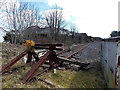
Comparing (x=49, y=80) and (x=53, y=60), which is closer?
(x=49, y=80)

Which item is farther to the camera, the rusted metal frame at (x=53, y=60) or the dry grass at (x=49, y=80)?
the rusted metal frame at (x=53, y=60)

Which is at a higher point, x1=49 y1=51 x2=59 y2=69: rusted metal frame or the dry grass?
x1=49 y1=51 x2=59 y2=69: rusted metal frame

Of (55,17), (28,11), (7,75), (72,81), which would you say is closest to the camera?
(7,75)

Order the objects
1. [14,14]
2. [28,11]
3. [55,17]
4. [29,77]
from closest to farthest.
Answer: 1. [29,77]
2. [14,14]
3. [28,11]
4. [55,17]

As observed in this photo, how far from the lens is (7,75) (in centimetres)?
384

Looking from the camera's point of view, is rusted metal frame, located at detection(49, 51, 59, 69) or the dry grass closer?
the dry grass

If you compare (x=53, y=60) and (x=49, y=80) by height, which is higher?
(x=53, y=60)

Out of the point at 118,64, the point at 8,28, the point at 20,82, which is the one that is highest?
the point at 8,28

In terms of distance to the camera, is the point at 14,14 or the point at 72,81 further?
the point at 14,14

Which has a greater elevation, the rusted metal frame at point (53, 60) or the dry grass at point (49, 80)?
the rusted metal frame at point (53, 60)

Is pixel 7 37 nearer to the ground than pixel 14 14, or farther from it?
nearer to the ground

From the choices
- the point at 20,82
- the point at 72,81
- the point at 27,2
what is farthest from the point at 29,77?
the point at 27,2

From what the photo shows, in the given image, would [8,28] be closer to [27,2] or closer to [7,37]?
[7,37]

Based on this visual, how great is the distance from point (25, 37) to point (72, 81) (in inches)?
591
